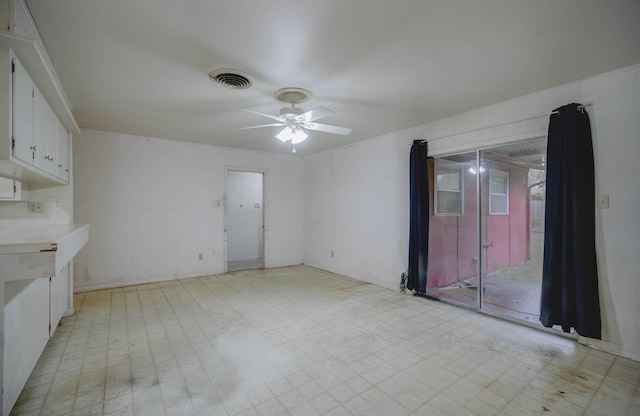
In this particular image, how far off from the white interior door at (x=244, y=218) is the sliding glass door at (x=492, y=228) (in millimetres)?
4101

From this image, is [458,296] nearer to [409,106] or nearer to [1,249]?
[409,106]

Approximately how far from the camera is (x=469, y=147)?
362cm

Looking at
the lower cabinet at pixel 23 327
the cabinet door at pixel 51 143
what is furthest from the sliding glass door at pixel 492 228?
the cabinet door at pixel 51 143

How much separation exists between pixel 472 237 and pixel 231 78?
14.8 feet

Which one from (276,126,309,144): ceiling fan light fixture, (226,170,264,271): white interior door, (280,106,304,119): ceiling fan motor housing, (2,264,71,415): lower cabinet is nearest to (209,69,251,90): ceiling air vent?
(280,106,304,119): ceiling fan motor housing

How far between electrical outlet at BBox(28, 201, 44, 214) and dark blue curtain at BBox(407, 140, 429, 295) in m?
4.45

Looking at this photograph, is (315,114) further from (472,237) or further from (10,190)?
(472,237)

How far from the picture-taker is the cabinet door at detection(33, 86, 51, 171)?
2.18m

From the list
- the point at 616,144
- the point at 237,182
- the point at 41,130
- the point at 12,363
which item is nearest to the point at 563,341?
the point at 616,144

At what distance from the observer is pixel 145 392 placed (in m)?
2.00

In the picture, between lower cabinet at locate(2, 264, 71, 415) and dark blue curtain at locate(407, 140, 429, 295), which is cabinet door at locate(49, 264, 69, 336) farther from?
dark blue curtain at locate(407, 140, 429, 295)

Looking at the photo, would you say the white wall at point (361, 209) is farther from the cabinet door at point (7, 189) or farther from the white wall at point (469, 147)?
the cabinet door at point (7, 189)

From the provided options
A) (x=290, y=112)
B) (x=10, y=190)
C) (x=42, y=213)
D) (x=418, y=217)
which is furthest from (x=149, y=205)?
(x=418, y=217)

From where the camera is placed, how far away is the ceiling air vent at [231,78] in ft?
8.23
